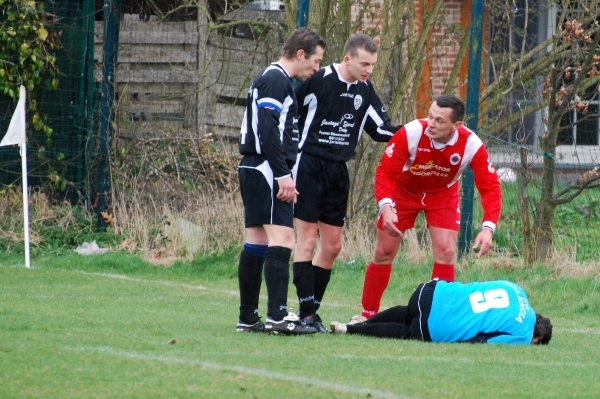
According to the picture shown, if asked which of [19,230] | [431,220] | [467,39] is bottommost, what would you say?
[19,230]

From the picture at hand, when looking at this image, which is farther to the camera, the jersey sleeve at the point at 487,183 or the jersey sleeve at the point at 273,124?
the jersey sleeve at the point at 487,183

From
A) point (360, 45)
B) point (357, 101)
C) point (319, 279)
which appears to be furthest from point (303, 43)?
point (319, 279)

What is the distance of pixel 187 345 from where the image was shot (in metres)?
6.33

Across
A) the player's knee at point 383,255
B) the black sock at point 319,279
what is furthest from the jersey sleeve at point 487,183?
the black sock at point 319,279

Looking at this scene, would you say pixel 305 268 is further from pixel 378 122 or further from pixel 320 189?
pixel 378 122

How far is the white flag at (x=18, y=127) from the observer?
11461mm

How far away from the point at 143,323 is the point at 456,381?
2754 mm

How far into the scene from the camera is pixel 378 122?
26.3ft

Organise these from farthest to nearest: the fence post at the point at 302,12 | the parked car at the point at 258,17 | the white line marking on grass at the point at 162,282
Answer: the parked car at the point at 258,17, the fence post at the point at 302,12, the white line marking on grass at the point at 162,282

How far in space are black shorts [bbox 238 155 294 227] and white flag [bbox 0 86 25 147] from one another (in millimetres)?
5152

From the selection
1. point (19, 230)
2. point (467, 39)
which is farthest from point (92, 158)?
point (467, 39)

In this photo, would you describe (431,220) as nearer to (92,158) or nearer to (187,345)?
(187,345)

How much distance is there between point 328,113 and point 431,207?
Answer: 1108mm

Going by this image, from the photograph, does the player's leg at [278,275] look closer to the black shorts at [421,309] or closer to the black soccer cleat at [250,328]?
the black soccer cleat at [250,328]
